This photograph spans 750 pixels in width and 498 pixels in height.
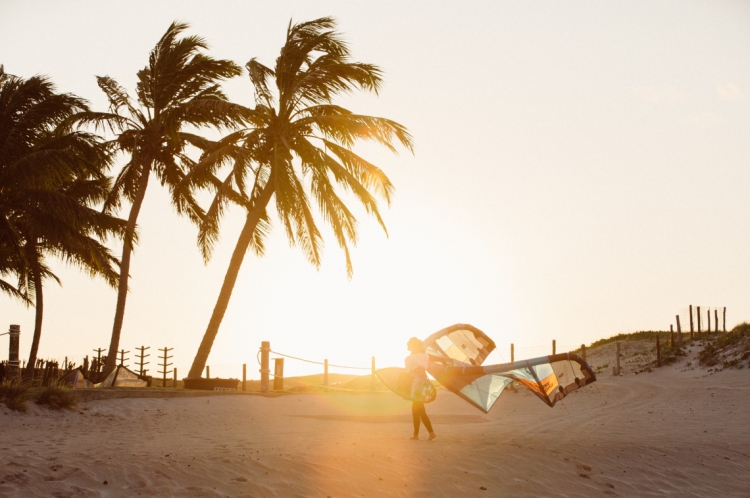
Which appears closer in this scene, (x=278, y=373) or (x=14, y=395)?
(x=14, y=395)

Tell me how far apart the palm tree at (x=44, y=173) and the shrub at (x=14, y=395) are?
5879 millimetres

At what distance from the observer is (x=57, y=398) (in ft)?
39.3

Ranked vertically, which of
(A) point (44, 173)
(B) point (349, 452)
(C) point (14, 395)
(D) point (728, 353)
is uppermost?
(A) point (44, 173)

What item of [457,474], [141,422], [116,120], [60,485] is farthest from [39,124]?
[457,474]

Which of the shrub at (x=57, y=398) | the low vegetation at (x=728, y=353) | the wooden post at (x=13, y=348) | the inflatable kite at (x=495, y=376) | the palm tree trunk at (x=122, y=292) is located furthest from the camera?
the low vegetation at (x=728, y=353)

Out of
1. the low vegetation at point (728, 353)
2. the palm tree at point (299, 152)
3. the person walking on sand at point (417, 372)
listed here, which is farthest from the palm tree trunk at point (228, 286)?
the low vegetation at point (728, 353)

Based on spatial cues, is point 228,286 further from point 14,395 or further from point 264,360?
point 14,395

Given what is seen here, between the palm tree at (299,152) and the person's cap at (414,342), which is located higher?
the palm tree at (299,152)

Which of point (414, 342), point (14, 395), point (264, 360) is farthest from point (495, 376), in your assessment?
point (14, 395)

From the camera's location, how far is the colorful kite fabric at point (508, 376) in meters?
10.7

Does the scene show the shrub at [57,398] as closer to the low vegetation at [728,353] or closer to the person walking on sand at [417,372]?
the person walking on sand at [417,372]

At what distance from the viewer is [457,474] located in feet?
25.9

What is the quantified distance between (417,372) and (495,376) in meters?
2.31

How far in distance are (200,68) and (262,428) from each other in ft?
41.5
